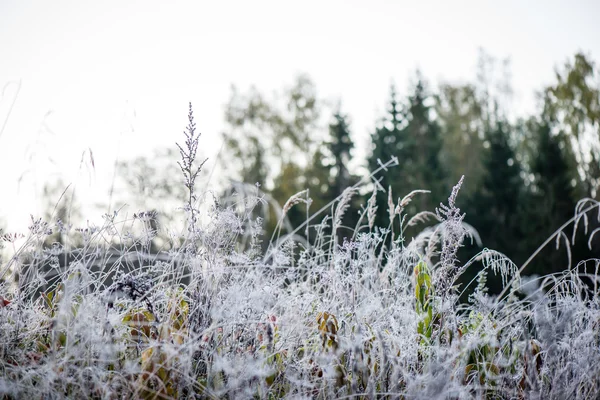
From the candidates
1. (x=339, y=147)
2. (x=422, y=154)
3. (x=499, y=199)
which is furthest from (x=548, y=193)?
(x=339, y=147)

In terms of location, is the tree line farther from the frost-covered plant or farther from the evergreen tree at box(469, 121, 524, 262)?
the frost-covered plant

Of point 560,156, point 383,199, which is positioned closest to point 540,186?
point 560,156

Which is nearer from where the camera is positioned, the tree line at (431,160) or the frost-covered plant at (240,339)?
the frost-covered plant at (240,339)

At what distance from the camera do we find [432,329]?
2.21 meters

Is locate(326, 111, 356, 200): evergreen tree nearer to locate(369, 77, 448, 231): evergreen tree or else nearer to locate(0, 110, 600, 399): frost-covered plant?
locate(369, 77, 448, 231): evergreen tree

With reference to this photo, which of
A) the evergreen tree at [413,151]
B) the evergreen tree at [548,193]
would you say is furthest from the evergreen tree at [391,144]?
the evergreen tree at [548,193]

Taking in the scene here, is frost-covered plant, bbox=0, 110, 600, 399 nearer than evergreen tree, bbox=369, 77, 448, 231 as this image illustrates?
Yes

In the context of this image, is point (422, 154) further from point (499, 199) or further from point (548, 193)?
point (548, 193)

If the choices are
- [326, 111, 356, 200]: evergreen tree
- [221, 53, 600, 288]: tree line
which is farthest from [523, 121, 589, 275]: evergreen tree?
[326, 111, 356, 200]: evergreen tree

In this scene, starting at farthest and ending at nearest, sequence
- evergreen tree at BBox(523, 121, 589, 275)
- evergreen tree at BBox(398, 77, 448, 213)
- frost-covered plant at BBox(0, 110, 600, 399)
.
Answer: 1. evergreen tree at BBox(398, 77, 448, 213)
2. evergreen tree at BBox(523, 121, 589, 275)
3. frost-covered plant at BBox(0, 110, 600, 399)

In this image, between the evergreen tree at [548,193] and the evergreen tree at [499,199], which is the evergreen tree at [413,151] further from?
the evergreen tree at [548,193]

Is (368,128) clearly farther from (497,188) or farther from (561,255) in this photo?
(561,255)

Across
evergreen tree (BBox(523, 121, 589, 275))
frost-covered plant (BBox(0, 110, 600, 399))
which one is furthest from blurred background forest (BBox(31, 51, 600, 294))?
frost-covered plant (BBox(0, 110, 600, 399))

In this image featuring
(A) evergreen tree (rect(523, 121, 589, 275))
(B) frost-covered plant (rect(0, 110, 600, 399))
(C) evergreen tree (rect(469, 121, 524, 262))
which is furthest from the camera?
(C) evergreen tree (rect(469, 121, 524, 262))
